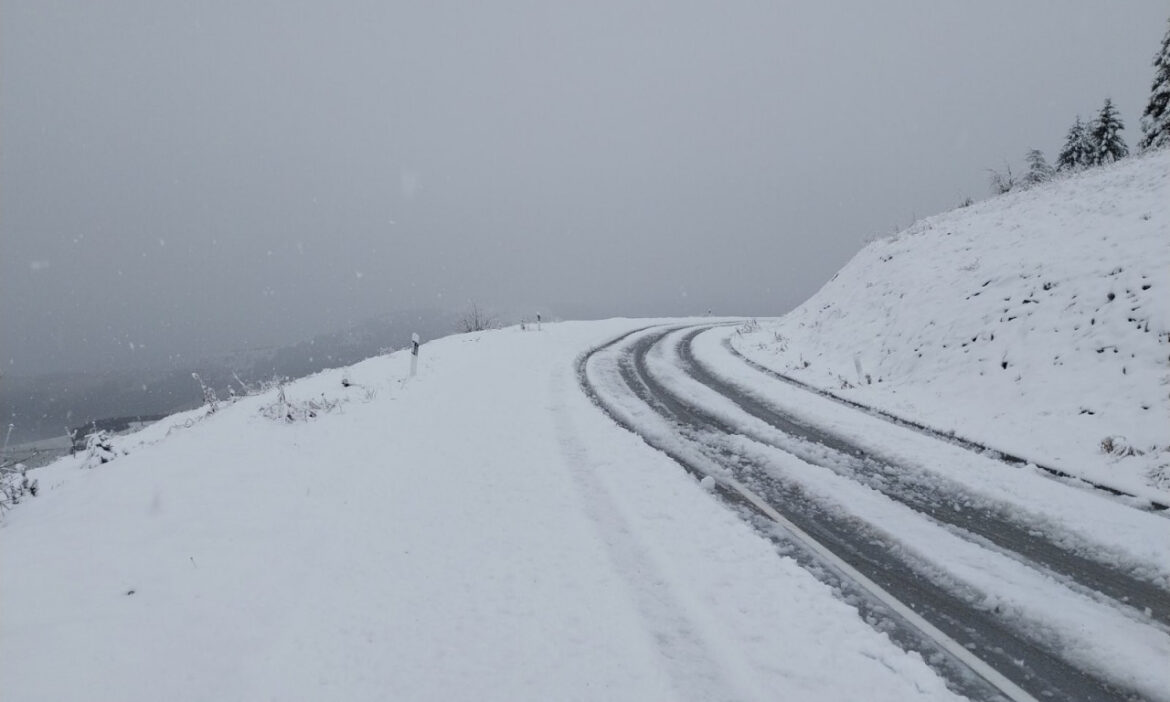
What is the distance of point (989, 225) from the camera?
1584cm

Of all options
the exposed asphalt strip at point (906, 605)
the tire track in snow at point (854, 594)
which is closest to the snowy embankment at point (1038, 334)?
the exposed asphalt strip at point (906, 605)

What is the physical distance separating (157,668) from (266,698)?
0.88m

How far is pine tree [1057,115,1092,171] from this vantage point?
33.7 meters

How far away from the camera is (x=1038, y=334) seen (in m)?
10.1

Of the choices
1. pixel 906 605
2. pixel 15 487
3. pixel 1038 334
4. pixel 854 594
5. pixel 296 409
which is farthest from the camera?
pixel 1038 334

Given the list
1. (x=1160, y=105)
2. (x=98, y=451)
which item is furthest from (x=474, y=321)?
(x=1160, y=105)

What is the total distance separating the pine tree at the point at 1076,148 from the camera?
111ft

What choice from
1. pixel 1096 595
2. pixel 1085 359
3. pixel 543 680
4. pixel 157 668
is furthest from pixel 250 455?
pixel 1085 359

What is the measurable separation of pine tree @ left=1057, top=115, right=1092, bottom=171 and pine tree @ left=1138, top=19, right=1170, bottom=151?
884 centimetres

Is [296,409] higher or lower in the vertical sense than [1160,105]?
lower

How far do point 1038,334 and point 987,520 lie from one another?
21.3 ft

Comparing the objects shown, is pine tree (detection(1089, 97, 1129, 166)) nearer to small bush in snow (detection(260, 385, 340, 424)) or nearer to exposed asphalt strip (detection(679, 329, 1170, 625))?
exposed asphalt strip (detection(679, 329, 1170, 625))

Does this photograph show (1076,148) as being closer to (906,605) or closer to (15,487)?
(906,605)

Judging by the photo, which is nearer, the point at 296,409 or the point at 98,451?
the point at 296,409
